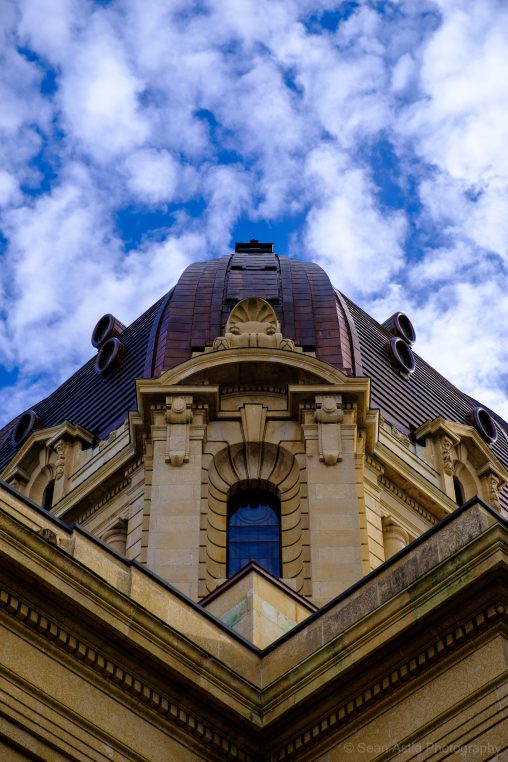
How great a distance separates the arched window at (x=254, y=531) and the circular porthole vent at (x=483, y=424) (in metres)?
11.7

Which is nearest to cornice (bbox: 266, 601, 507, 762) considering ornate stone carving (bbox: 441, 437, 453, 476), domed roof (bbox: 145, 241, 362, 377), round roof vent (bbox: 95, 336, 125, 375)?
domed roof (bbox: 145, 241, 362, 377)

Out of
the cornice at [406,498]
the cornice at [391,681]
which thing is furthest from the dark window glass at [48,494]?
the cornice at [391,681]

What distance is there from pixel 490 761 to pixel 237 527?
1738 centimetres

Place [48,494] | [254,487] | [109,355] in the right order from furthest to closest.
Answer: [109,355], [48,494], [254,487]

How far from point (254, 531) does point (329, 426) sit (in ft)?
9.23

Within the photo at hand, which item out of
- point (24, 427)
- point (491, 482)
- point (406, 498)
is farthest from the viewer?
point (24, 427)

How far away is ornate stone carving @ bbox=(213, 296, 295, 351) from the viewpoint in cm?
3475

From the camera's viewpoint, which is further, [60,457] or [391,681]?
[60,457]

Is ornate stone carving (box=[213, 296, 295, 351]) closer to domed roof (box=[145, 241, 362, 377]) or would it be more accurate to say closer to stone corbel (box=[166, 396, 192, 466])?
domed roof (box=[145, 241, 362, 377])

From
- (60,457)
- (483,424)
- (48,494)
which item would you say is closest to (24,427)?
(48,494)

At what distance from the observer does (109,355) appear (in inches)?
1747

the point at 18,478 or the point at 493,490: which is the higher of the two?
the point at 18,478

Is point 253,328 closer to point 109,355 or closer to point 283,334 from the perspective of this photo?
point 283,334

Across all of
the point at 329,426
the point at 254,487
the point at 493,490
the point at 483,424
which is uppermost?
the point at 483,424
